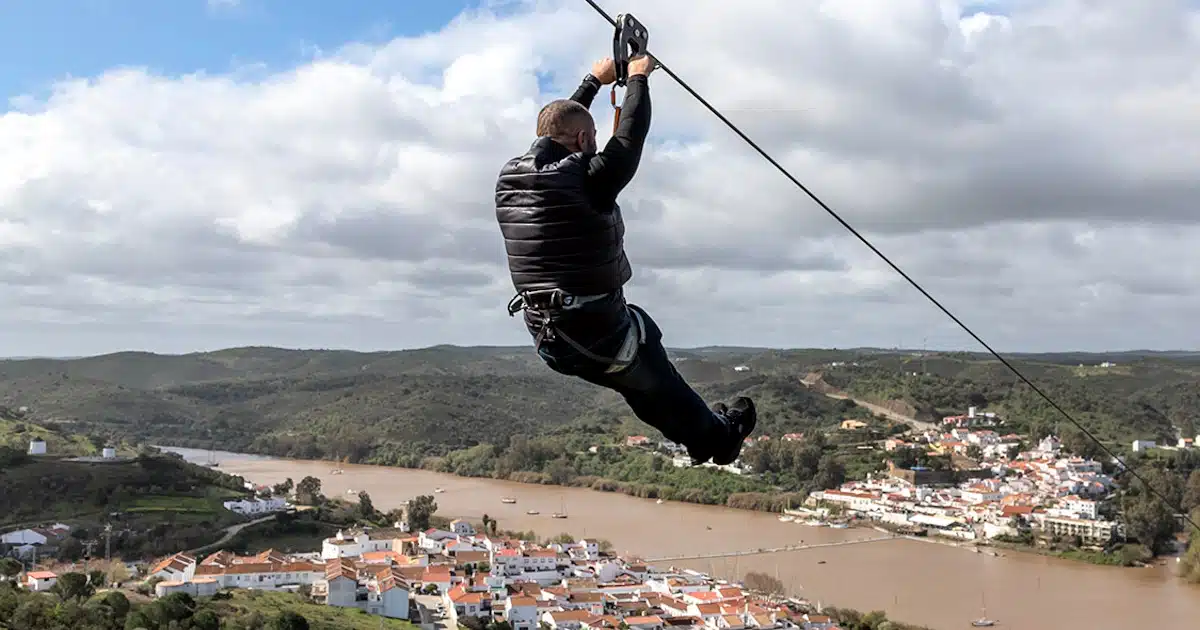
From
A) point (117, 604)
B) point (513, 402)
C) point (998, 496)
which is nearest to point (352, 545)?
point (117, 604)

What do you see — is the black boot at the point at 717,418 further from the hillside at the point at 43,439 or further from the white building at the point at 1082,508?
the hillside at the point at 43,439

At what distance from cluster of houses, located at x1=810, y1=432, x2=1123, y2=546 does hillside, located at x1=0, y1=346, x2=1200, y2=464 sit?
5.49 meters

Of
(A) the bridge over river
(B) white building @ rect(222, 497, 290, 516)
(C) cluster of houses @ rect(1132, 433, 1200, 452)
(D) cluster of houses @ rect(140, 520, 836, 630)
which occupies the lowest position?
(A) the bridge over river

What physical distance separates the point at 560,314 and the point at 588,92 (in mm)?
489

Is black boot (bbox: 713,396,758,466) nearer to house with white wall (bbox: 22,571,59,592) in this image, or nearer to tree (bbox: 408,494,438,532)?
house with white wall (bbox: 22,571,59,592)

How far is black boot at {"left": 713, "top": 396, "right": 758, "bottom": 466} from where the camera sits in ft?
7.69

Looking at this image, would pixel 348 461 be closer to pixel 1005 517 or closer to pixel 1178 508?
pixel 1005 517

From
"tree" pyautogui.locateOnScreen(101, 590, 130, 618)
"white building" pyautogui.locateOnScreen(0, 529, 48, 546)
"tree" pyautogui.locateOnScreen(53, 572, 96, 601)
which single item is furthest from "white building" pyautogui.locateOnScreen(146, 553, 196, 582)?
"white building" pyautogui.locateOnScreen(0, 529, 48, 546)

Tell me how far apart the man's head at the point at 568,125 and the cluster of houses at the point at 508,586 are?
13.8 metres

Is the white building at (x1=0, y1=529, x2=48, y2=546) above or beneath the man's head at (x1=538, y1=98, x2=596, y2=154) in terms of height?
beneath

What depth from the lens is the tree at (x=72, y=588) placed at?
44.7 feet

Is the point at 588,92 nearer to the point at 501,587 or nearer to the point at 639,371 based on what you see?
the point at 639,371

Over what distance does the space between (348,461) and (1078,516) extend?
95.9ft

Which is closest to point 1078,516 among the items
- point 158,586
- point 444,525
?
point 444,525
